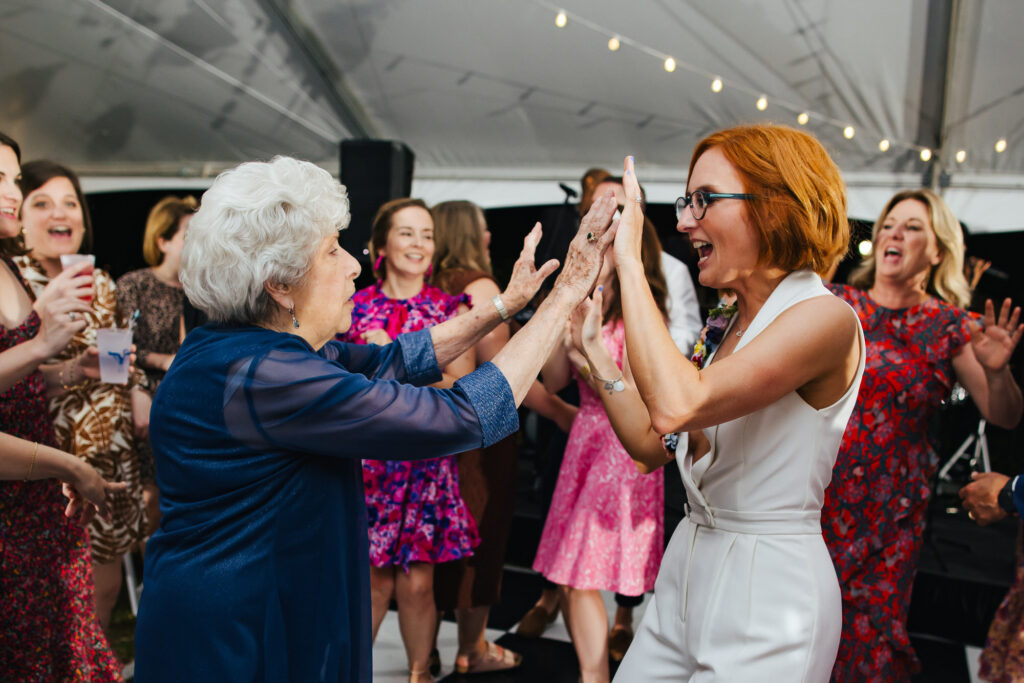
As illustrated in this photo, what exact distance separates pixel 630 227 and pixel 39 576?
164 cm

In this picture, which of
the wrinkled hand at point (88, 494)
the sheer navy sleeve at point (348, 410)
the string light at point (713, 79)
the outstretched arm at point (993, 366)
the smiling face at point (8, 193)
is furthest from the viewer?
the string light at point (713, 79)

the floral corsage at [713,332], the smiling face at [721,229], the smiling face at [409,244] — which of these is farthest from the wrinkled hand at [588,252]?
the smiling face at [409,244]

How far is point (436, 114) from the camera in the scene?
5.44 meters

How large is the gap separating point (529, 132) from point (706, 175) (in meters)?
4.08

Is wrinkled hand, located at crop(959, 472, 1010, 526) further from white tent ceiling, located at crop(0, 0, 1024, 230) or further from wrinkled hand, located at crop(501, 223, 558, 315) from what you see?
white tent ceiling, located at crop(0, 0, 1024, 230)

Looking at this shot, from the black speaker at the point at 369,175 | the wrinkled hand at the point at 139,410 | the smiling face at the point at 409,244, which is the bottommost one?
the wrinkled hand at the point at 139,410

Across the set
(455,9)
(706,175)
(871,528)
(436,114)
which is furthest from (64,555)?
(436,114)

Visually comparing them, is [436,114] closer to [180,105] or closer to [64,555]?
[180,105]

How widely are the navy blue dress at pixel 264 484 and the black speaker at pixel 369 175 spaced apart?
3923mm

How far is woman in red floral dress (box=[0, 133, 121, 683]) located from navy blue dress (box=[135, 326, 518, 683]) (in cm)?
66

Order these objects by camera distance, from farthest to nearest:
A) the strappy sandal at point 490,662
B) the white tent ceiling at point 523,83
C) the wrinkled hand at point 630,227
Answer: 1. the white tent ceiling at point 523,83
2. the strappy sandal at point 490,662
3. the wrinkled hand at point 630,227

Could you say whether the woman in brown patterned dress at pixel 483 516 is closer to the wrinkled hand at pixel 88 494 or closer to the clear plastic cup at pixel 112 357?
the clear plastic cup at pixel 112 357

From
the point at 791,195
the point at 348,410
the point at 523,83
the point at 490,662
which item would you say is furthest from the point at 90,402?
the point at 523,83

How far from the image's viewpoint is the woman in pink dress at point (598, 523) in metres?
2.56
